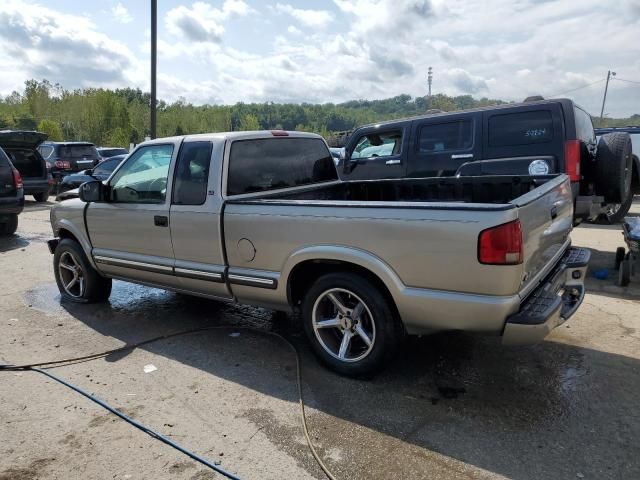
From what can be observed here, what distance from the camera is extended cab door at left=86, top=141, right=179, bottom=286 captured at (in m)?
4.57

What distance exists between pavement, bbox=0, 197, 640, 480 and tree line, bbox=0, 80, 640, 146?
39.1 meters

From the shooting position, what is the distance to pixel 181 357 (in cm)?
417

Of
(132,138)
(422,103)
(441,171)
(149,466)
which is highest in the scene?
(422,103)

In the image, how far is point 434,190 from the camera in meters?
4.76

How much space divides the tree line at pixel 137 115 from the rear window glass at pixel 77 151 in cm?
2713

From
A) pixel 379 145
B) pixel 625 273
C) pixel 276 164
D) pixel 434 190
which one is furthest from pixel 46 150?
pixel 625 273

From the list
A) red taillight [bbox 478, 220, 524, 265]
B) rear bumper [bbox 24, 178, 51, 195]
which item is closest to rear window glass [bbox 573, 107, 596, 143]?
red taillight [bbox 478, 220, 524, 265]

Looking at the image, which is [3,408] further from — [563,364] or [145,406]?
[563,364]

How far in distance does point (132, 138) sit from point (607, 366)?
70504mm

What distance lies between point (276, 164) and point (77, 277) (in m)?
2.88

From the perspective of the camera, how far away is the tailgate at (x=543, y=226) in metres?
3.01

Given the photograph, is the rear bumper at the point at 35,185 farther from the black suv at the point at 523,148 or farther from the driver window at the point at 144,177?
the black suv at the point at 523,148

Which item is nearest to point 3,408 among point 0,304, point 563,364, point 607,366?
point 0,304

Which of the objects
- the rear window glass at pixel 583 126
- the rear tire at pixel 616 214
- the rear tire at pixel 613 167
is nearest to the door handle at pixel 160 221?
the rear window glass at pixel 583 126
